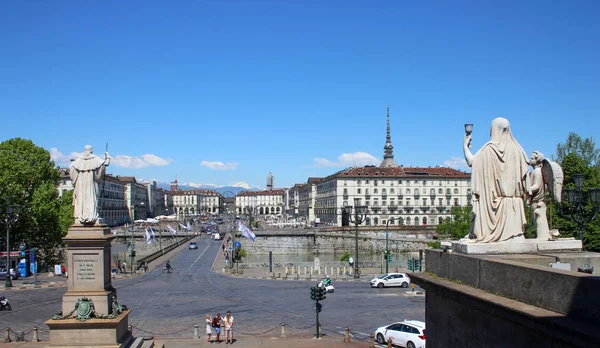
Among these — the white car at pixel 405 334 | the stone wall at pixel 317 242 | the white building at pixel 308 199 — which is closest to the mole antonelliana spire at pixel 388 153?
the white building at pixel 308 199

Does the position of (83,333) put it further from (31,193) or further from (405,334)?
(31,193)

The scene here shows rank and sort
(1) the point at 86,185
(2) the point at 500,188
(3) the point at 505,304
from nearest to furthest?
(3) the point at 505,304 < (2) the point at 500,188 < (1) the point at 86,185

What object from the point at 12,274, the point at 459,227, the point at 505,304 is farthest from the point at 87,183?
the point at 459,227

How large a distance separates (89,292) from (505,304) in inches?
424

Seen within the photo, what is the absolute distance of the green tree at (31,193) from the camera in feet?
150

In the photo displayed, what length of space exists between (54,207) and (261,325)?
110 ft

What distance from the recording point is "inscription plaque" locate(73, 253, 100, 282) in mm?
13523

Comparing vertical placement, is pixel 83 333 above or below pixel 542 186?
below

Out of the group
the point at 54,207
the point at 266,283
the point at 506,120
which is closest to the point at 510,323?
the point at 506,120

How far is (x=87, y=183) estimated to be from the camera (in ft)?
47.7

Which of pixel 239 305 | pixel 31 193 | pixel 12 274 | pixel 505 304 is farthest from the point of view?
pixel 31 193

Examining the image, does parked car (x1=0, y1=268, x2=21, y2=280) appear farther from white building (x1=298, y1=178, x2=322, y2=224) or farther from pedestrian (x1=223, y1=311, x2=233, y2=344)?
white building (x1=298, y1=178, x2=322, y2=224)

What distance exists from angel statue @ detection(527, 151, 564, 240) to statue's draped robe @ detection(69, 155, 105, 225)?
36.1ft

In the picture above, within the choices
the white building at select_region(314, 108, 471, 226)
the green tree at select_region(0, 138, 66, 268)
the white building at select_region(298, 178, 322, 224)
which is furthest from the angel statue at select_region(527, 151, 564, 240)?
the white building at select_region(298, 178, 322, 224)
